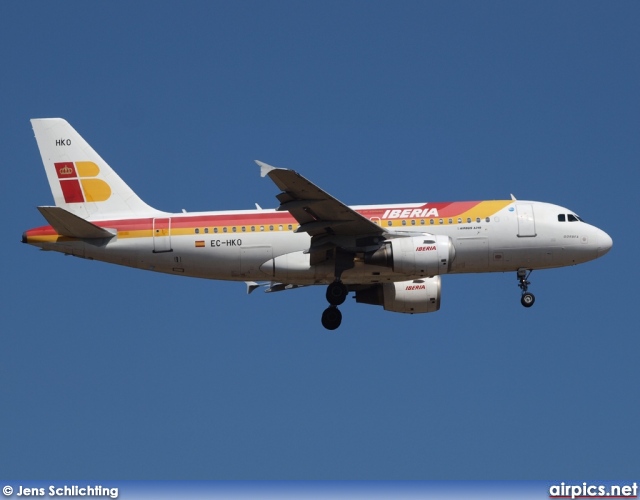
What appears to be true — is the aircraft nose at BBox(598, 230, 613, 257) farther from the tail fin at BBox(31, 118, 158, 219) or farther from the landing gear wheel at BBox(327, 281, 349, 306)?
the tail fin at BBox(31, 118, 158, 219)

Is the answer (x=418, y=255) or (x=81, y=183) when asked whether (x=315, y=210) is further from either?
(x=81, y=183)

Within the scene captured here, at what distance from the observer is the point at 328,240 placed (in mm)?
54000

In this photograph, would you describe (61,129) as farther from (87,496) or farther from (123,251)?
(87,496)

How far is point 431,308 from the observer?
5838 cm

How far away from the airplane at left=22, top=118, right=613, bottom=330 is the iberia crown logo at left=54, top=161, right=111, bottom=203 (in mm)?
58

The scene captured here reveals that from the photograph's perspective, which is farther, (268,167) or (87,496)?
(268,167)

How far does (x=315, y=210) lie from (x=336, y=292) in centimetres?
400

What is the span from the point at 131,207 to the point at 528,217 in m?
16.0

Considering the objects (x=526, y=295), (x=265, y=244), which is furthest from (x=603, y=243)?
(x=265, y=244)

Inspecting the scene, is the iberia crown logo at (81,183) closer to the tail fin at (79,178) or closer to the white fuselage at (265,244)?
the tail fin at (79,178)

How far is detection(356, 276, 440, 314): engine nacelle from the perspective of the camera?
2282 inches

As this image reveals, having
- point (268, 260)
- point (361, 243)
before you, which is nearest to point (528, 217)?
point (361, 243)

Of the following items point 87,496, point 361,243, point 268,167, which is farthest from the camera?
point 361,243

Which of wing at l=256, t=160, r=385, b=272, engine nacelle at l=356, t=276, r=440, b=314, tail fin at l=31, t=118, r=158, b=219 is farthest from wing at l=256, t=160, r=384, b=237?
tail fin at l=31, t=118, r=158, b=219
